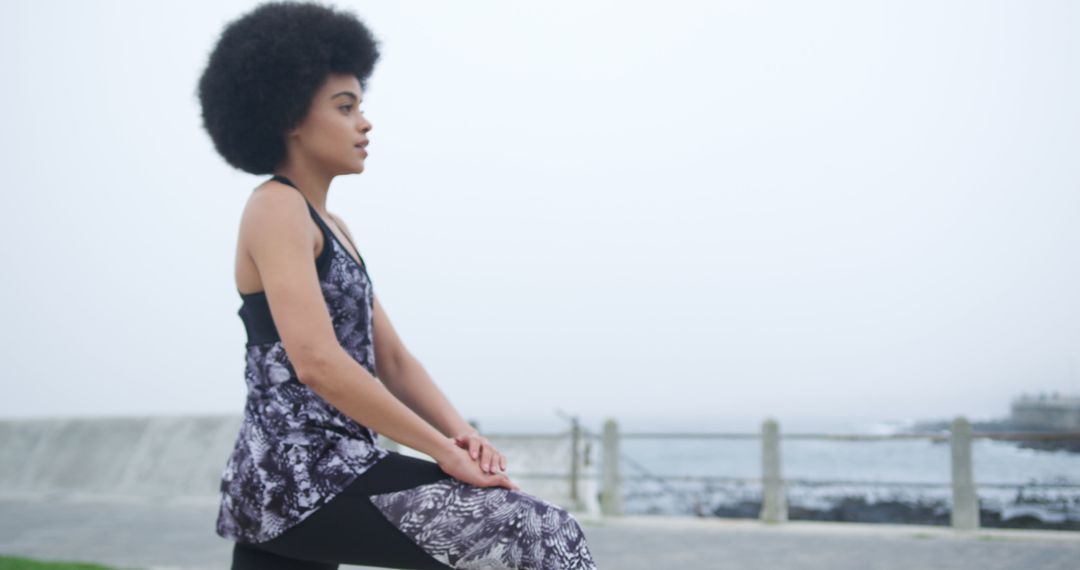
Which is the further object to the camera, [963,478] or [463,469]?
[963,478]

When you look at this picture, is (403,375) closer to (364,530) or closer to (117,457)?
(364,530)

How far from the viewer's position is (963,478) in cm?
1158

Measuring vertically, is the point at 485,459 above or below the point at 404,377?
below

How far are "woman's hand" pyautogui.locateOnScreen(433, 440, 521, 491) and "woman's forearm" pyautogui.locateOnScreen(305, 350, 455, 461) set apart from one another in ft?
0.04

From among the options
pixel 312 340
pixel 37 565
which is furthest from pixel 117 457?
pixel 312 340

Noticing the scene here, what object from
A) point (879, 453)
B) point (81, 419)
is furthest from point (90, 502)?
point (879, 453)

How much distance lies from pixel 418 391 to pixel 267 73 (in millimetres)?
772

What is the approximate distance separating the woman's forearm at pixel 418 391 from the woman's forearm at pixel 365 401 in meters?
0.43

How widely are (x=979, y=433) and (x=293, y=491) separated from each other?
11329mm

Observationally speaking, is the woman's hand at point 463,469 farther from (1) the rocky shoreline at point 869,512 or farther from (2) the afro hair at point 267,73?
(1) the rocky shoreline at point 869,512

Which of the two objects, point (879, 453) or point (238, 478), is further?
point (879, 453)

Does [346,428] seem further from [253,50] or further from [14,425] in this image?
[14,425]

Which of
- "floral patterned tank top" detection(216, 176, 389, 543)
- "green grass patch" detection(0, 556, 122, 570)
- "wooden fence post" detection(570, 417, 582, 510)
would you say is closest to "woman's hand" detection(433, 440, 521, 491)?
"floral patterned tank top" detection(216, 176, 389, 543)

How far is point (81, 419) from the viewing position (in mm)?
13320
